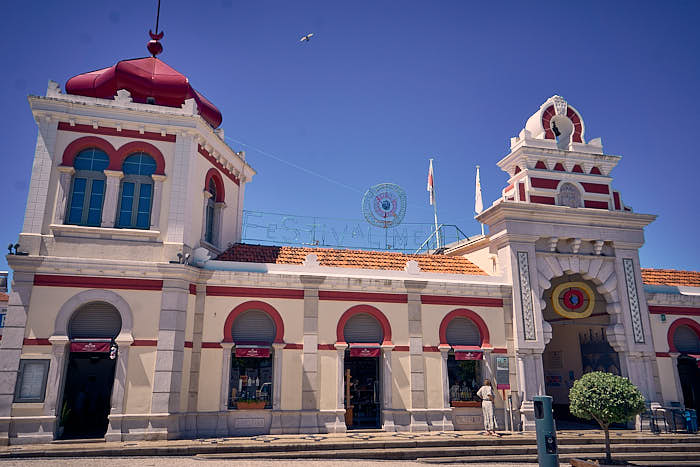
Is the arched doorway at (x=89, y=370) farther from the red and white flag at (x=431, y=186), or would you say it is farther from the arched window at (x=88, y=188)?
the red and white flag at (x=431, y=186)

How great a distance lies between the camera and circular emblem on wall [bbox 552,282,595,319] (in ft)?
72.6

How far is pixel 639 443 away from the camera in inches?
697

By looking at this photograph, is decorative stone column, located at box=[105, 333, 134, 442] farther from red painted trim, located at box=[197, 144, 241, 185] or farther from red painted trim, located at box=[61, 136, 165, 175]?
red painted trim, located at box=[197, 144, 241, 185]

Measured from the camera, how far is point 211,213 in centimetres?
2164

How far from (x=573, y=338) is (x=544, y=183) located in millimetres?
8744

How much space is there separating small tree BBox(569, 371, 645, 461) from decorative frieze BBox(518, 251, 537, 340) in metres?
5.37

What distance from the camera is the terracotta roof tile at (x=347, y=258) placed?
A: 2091 cm

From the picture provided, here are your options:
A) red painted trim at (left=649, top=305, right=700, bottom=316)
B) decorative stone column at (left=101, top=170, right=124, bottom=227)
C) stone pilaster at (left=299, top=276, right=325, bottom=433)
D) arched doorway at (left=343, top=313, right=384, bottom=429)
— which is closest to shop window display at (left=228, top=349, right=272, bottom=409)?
stone pilaster at (left=299, top=276, right=325, bottom=433)

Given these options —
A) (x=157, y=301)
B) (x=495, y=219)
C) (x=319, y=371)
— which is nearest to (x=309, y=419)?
(x=319, y=371)

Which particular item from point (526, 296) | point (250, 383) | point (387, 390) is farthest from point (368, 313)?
point (526, 296)

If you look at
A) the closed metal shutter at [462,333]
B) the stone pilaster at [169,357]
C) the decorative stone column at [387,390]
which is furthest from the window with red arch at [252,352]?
the closed metal shutter at [462,333]

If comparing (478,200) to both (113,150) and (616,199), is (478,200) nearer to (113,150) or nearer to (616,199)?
(616,199)

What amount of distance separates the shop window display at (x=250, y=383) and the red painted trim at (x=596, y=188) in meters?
16.3

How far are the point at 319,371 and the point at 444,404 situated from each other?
5.25 m
